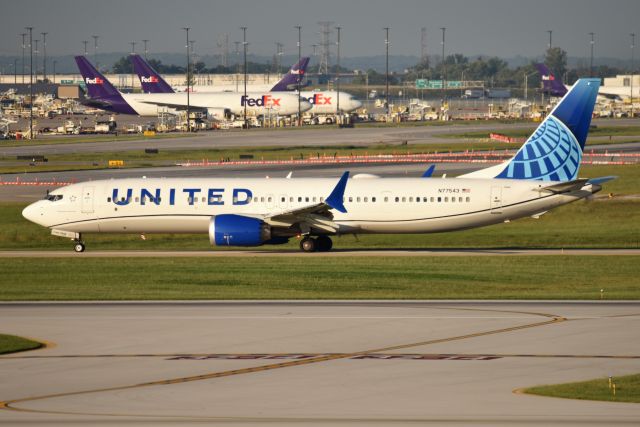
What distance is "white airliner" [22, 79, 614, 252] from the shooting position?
178ft

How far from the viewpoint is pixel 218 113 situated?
648 feet

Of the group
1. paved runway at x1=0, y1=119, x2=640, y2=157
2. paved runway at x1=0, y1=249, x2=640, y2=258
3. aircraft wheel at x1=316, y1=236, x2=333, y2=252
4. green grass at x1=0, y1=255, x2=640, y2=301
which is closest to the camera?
green grass at x1=0, y1=255, x2=640, y2=301

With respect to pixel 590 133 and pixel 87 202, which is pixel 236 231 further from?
pixel 590 133

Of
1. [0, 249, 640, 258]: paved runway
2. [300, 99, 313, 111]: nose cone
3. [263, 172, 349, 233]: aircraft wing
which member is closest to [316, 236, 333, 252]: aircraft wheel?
[0, 249, 640, 258]: paved runway

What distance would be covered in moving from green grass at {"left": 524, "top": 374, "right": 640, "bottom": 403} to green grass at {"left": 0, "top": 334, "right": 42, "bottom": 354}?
14139 millimetres

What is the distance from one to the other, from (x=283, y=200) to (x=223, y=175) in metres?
37.7

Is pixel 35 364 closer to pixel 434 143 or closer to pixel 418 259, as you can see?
pixel 418 259

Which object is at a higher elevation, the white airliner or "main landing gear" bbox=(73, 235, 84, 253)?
the white airliner

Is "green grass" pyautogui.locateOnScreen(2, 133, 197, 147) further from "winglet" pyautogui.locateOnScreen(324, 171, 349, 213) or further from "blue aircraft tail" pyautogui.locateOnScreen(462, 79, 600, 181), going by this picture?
"blue aircraft tail" pyautogui.locateOnScreen(462, 79, 600, 181)

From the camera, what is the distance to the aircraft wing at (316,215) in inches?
2106

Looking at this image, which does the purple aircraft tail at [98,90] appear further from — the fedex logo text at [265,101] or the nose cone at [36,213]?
the nose cone at [36,213]

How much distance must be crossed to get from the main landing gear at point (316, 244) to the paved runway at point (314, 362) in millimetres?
15732

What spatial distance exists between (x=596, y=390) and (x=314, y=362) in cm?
746

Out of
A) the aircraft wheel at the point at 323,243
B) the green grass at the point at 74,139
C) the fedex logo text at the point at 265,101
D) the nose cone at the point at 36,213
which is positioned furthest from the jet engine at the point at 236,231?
the fedex logo text at the point at 265,101
